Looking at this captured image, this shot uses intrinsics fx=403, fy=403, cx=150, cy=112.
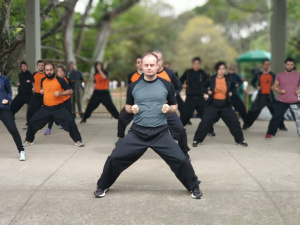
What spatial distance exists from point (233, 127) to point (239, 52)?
217 feet

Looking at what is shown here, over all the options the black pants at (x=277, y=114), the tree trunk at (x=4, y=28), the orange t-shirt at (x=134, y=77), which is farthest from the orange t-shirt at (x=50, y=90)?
the black pants at (x=277, y=114)

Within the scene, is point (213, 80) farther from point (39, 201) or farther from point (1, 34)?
point (1, 34)

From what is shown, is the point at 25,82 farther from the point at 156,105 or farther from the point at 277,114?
the point at 156,105

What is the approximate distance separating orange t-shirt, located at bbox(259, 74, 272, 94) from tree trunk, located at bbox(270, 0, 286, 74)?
149 inches

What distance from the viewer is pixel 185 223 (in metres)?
3.86

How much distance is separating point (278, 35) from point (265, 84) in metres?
4.42

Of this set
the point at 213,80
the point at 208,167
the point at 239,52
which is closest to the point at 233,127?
the point at 213,80

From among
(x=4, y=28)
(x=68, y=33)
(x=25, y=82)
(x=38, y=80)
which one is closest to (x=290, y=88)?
(x=38, y=80)

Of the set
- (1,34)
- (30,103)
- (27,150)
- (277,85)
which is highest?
(1,34)

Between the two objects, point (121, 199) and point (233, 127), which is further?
point (233, 127)

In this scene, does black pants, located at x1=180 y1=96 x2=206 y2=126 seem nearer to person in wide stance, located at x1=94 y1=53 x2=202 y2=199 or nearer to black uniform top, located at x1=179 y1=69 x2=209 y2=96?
black uniform top, located at x1=179 y1=69 x2=209 y2=96

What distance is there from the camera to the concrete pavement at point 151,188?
4043mm

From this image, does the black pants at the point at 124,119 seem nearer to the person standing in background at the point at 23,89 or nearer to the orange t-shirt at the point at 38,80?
the orange t-shirt at the point at 38,80

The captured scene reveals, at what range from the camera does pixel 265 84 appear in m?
10.1
